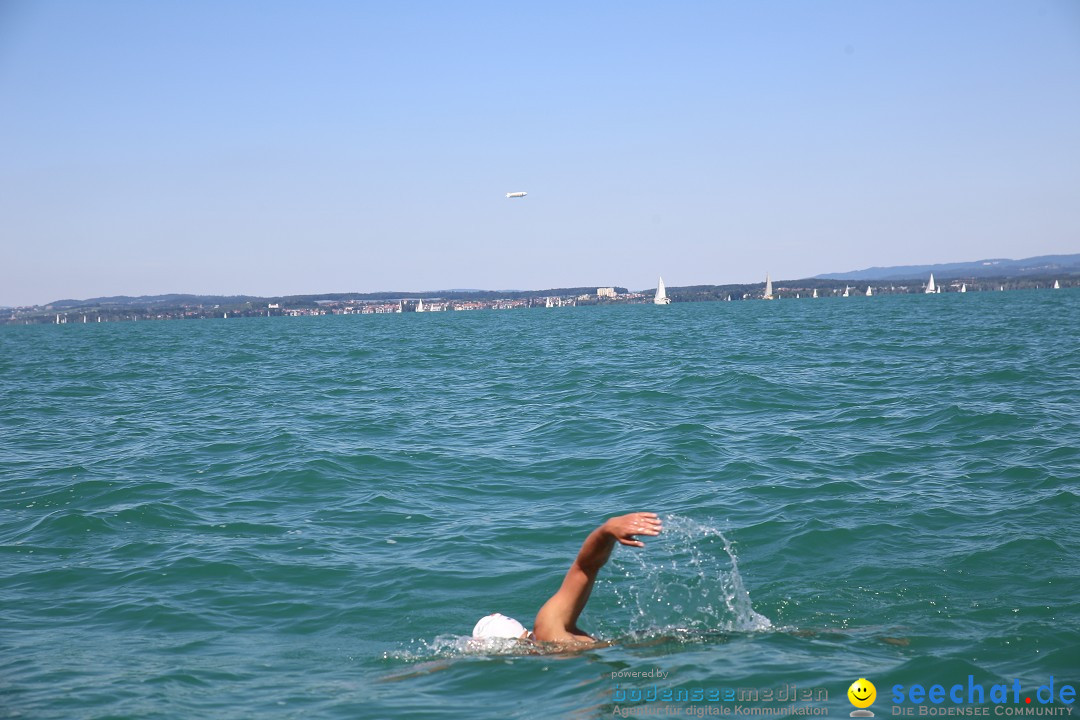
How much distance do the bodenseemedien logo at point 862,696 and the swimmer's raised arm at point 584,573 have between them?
190 cm

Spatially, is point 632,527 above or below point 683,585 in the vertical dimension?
above

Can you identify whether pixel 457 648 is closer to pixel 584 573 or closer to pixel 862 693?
pixel 584 573

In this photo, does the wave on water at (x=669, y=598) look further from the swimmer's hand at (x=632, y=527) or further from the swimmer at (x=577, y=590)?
the swimmer's hand at (x=632, y=527)

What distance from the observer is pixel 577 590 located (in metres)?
7.05

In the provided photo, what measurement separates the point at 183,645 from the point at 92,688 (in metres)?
1.14

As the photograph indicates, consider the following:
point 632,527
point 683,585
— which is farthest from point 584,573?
point 683,585

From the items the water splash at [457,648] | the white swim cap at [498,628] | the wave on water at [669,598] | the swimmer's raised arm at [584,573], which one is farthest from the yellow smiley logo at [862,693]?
the white swim cap at [498,628]

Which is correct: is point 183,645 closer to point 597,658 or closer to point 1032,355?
point 597,658

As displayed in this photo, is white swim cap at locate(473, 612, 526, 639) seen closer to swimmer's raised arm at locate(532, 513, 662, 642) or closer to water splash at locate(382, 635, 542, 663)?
water splash at locate(382, 635, 542, 663)

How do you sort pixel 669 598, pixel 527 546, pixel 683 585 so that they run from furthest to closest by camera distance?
pixel 527 546
pixel 683 585
pixel 669 598

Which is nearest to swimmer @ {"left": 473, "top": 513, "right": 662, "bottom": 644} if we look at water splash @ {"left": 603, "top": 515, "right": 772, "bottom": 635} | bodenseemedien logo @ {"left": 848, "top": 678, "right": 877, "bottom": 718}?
water splash @ {"left": 603, "top": 515, "right": 772, "bottom": 635}

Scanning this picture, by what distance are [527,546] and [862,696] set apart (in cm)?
547

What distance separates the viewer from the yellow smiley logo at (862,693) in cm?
629

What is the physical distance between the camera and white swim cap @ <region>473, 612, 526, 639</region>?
7.64m
